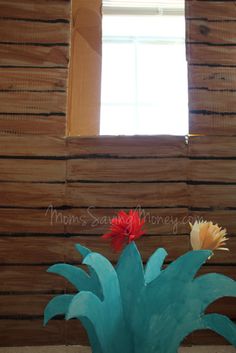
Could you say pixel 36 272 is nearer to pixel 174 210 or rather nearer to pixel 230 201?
pixel 174 210

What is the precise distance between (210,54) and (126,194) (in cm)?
68

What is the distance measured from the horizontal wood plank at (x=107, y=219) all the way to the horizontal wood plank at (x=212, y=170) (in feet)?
0.48

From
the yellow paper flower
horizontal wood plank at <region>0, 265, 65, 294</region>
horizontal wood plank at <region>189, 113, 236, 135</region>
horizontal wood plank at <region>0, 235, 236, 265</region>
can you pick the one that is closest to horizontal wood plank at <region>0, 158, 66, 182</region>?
horizontal wood plank at <region>0, 235, 236, 265</region>

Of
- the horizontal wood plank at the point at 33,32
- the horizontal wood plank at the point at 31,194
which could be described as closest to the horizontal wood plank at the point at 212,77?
the horizontal wood plank at the point at 33,32

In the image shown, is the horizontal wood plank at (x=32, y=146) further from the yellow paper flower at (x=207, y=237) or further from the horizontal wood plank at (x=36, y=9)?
the yellow paper flower at (x=207, y=237)

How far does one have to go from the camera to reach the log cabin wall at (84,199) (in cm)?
136

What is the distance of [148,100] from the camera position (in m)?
1.87

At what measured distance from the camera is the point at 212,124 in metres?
1.49

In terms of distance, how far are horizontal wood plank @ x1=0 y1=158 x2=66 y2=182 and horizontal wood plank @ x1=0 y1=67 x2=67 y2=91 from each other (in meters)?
0.30

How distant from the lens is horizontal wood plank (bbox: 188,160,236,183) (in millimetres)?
1446

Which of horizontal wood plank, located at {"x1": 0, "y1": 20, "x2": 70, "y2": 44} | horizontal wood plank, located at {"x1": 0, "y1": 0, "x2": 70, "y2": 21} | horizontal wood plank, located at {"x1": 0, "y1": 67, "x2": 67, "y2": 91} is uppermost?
horizontal wood plank, located at {"x1": 0, "y1": 0, "x2": 70, "y2": 21}

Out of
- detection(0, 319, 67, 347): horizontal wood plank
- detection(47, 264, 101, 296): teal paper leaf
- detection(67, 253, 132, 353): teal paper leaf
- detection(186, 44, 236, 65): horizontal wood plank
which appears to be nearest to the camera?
detection(67, 253, 132, 353): teal paper leaf

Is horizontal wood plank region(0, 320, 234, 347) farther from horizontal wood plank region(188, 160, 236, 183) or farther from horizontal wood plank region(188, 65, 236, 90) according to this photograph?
horizontal wood plank region(188, 65, 236, 90)

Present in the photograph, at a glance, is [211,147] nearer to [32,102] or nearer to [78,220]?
[78,220]
